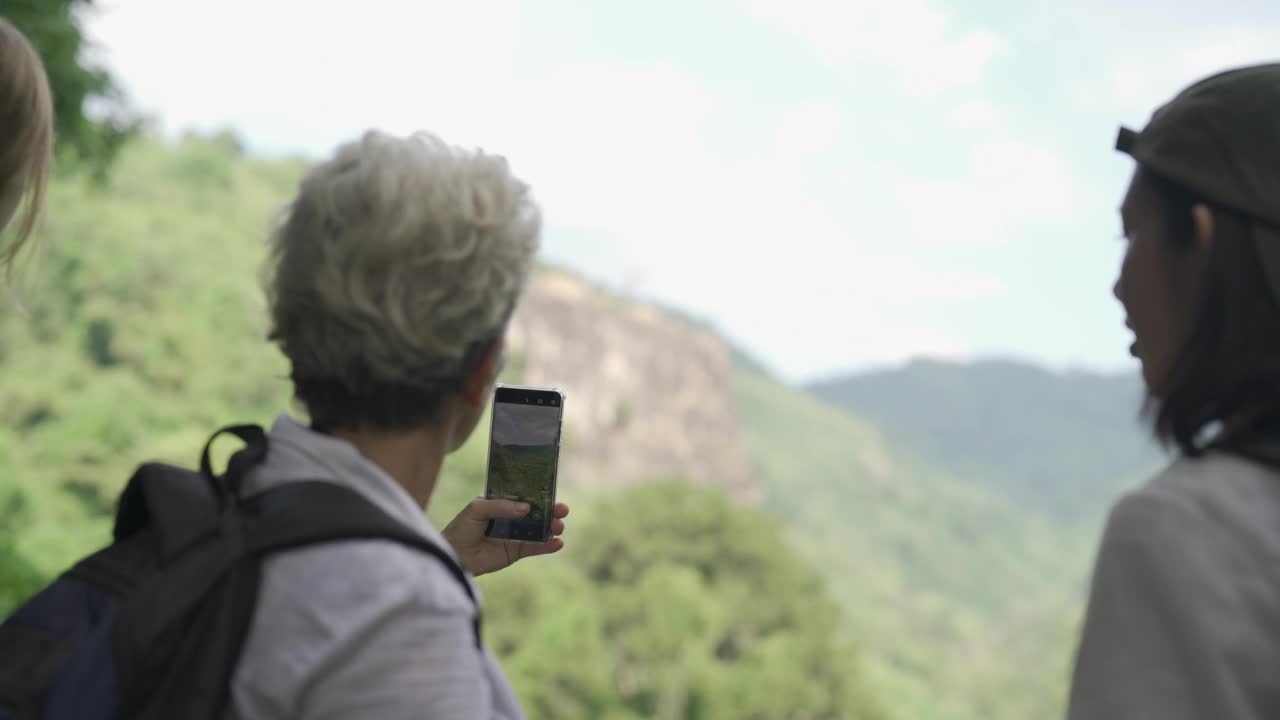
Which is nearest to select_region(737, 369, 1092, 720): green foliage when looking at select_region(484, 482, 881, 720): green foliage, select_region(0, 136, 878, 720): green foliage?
select_region(484, 482, 881, 720): green foliage

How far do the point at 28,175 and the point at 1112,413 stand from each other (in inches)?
6457

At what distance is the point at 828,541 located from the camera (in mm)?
101562

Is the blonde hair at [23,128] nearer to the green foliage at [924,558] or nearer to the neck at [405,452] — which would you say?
the neck at [405,452]

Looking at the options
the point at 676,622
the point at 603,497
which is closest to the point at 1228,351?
the point at 676,622

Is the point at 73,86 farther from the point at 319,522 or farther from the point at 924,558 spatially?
the point at 924,558

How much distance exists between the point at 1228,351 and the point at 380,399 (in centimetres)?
98

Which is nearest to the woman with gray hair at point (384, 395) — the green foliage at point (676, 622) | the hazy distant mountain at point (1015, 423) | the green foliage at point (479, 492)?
the green foliage at point (479, 492)

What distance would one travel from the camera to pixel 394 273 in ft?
5.19

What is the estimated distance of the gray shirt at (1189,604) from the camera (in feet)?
4.15

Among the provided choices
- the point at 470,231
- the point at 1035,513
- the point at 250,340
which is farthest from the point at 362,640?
the point at 1035,513

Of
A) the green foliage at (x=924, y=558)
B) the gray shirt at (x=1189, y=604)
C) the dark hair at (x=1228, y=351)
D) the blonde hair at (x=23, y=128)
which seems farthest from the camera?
the green foliage at (x=924, y=558)

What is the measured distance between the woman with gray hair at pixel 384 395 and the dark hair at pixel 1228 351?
2.58 ft

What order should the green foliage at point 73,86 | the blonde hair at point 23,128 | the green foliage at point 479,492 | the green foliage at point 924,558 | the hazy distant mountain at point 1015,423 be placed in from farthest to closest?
1. the hazy distant mountain at point 1015,423
2. the green foliage at point 924,558
3. the green foliage at point 479,492
4. the green foliage at point 73,86
5. the blonde hair at point 23,128

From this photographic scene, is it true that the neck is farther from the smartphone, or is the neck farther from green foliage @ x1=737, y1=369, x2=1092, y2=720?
green foliage @ x1=737, y1=369, x2=1092, y2=720
